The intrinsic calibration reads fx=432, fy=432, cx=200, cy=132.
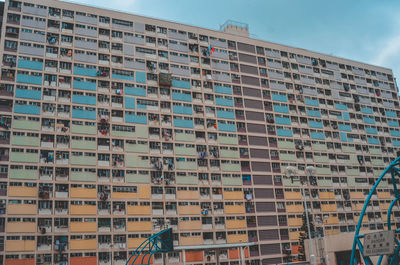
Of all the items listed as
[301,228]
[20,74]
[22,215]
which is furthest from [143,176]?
[301,228]

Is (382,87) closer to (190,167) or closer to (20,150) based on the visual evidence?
(190,167)

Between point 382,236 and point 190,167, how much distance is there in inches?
1927

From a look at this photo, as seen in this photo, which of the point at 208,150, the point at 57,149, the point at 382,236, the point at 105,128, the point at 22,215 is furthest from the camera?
the point at 208,150

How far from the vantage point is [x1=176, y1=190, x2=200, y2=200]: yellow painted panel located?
6681 centimetres

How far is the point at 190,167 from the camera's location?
227 ft

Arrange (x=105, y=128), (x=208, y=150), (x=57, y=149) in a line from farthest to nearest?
(x=208, y=150), (x=105, y=128), (x=57, y=149)

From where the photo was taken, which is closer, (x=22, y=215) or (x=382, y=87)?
(x=22, y=215)

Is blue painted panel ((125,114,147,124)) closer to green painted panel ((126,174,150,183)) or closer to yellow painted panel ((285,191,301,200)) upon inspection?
green painted panel ((126,174,150,183))

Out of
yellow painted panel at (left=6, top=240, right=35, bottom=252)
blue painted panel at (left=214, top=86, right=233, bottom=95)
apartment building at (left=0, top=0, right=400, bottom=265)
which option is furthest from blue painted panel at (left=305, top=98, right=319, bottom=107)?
yellow painted panel at (left=6, top=240, right=35, bottom=252)

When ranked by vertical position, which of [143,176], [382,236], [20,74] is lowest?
[382,236]

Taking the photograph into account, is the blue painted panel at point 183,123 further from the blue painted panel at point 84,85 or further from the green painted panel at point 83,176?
the green painted panel at point 83,176

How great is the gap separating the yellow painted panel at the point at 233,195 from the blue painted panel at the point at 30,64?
114 feet

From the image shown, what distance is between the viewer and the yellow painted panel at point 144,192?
64.1 metres

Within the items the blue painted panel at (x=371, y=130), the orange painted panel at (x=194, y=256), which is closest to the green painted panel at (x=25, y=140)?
the orange painted panel at (x=194, y=256)
